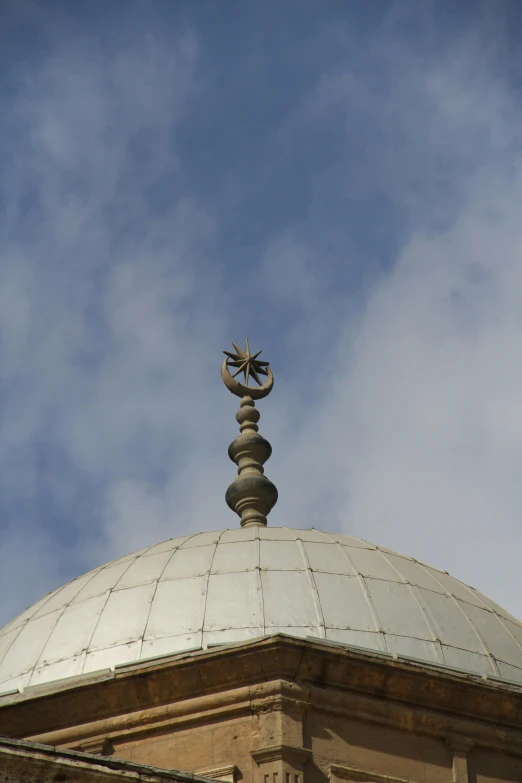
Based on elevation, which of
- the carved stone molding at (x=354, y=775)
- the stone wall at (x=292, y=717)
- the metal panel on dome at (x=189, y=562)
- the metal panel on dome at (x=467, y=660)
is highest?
the metal panel on dome at (x=189, y=562)

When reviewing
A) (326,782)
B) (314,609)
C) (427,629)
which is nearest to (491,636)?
(427,629)

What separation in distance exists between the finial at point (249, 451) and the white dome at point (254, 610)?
346 cm

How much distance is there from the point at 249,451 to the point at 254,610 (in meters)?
7.71

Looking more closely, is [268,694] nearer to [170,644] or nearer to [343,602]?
[170,644]

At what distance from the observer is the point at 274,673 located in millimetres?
20859

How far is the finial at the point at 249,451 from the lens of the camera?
29.1 m

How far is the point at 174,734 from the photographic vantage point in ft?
69.2

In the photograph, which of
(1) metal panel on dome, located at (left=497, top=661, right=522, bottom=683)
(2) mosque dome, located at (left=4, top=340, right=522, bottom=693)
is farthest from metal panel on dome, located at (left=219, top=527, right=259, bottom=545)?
(1) metal panel on dome, located at (left=497, top=661, right=522, bottom=683)

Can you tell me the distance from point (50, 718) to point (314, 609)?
13.4 feet

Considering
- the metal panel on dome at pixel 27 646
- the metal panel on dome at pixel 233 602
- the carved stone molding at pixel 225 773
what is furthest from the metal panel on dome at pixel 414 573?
the metal panel on dome at pixel 27 646

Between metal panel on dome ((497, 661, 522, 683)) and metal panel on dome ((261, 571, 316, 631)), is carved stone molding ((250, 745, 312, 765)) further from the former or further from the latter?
metal panel on dome ((497, 661, 522, 683))

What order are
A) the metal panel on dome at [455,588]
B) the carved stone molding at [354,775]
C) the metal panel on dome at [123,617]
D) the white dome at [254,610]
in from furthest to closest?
the metal panel on dome at [455,588] → the metal panel on dome at [123,617] → the white dome at [254,610] → the carved stone molding at [354,775]

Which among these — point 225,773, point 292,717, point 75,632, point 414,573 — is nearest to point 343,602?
point 414,573

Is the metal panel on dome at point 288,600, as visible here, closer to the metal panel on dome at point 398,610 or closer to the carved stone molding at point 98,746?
the metal panel on dome at point 398,610
